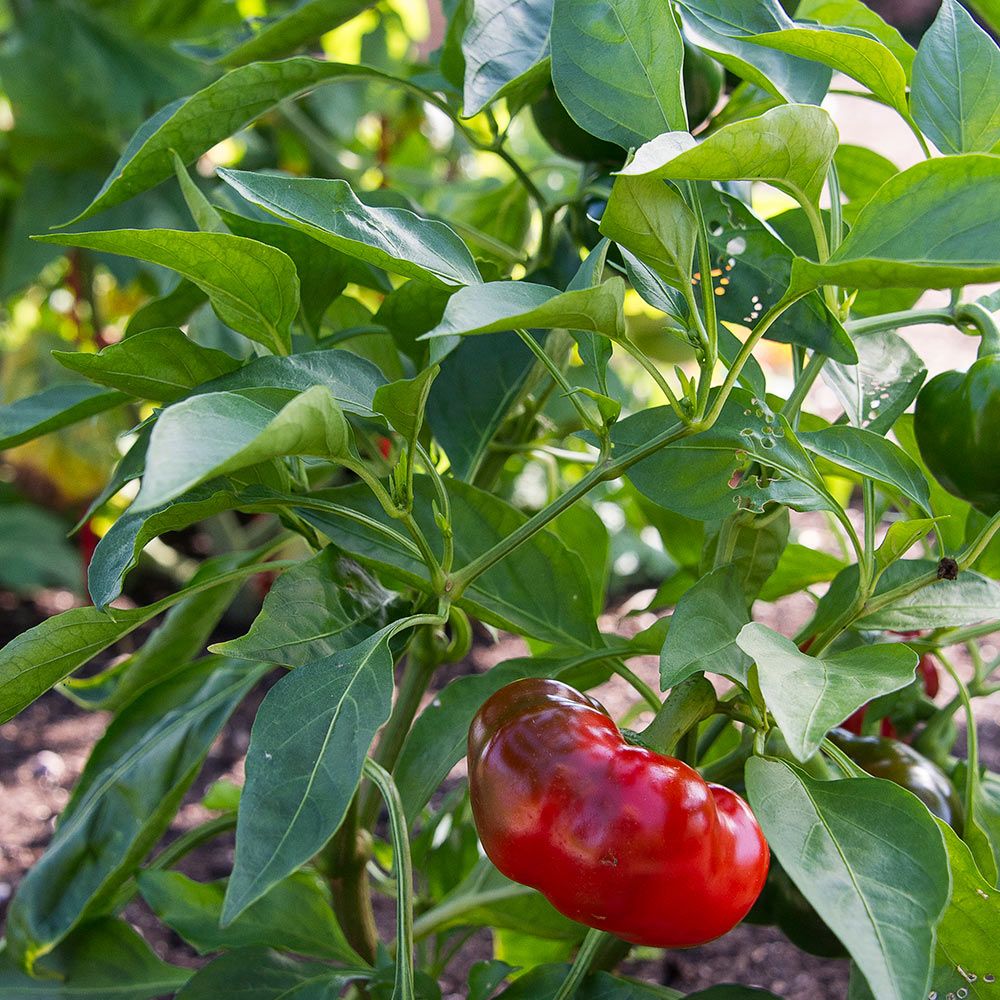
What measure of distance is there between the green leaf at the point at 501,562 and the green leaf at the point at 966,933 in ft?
0.63

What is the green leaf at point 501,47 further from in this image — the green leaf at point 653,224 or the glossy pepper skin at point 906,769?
the glossy pepper skin at point 906,769

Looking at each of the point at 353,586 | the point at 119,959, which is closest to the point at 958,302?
the point at 353,586

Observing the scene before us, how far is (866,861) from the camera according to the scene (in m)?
0.39

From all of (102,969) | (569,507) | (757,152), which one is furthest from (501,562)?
(102,969)

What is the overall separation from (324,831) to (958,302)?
35 cm

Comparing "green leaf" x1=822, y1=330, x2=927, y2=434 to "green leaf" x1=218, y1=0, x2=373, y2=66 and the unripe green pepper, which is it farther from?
"green leaf" x1=218, y1=0, x2=373, y2=66

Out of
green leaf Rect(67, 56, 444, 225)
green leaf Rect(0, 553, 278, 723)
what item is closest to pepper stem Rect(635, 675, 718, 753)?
green leaf Rect(0, 553, 278, 723)

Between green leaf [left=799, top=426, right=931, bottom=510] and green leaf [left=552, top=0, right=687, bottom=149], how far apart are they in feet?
0.44

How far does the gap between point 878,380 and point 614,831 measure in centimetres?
26

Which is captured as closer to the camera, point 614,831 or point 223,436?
point 223,436

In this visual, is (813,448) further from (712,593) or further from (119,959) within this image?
(119,959)

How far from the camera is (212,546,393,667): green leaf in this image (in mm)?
437

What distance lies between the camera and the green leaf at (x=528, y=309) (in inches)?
12.9

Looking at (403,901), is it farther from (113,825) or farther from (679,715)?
(113,825)
